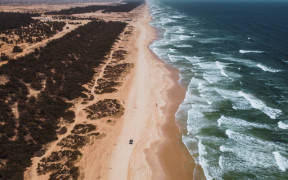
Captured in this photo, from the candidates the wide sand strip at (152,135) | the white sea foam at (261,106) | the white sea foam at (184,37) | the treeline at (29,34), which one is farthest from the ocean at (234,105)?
the treeline at (29,34)

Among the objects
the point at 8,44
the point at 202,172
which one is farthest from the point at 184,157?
the point at 8,44

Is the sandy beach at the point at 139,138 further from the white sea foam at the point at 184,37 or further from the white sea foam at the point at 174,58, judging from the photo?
the white sea foam at the point at 184,37

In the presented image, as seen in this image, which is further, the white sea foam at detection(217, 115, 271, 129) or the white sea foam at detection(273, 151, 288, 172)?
the white sea foam at detection(217, 115, 271, 129)

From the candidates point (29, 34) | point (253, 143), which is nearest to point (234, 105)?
point (253, 143)

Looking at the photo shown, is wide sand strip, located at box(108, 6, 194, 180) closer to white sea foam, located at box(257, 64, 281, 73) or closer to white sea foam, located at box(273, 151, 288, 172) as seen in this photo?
white sea foam, located at box(273, 151, 288, 172)

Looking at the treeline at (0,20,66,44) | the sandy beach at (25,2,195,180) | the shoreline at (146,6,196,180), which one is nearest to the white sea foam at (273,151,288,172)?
the shoreline at (146,6,196,180)
